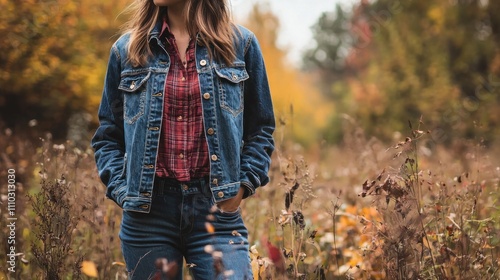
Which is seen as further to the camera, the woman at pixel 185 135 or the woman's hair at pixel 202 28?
the woman's hair at pixel 202 28

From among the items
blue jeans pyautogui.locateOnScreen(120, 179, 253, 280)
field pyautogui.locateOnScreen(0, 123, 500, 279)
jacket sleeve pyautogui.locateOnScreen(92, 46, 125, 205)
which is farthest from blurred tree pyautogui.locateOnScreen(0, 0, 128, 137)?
blue jeans pyautogui.locateOnScreen(120, 179, 253, 280)

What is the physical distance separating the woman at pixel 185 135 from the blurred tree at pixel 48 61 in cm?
378

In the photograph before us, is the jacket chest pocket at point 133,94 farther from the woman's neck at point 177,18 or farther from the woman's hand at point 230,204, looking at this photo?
the woman's hand at point 230,204

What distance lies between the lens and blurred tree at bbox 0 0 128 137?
244 inches

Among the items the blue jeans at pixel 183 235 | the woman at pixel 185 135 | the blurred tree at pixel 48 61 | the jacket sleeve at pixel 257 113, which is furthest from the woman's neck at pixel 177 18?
the blurred tree at pixel 48 61

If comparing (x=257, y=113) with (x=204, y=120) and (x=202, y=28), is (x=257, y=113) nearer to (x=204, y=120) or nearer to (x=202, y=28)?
(x=204, y=120)

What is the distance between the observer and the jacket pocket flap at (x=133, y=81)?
8.37 feet

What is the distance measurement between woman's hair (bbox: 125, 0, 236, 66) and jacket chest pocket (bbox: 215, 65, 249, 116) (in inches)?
2.0

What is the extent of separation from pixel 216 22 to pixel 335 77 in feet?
133

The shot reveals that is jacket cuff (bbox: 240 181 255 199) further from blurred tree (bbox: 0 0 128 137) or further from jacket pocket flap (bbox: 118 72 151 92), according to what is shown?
blurred tree (bbox: 0 0 128 137)

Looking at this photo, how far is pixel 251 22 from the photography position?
20156 millimetres

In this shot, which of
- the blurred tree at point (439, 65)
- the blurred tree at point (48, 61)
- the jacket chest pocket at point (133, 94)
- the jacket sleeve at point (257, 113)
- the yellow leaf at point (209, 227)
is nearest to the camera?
the yellow leaf at point (209, 227)

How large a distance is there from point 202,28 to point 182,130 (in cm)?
43

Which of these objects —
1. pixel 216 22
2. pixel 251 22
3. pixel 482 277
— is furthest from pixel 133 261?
pixel 251 22
